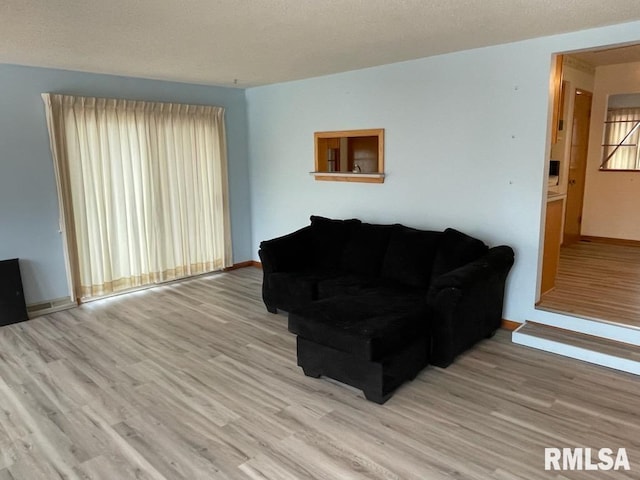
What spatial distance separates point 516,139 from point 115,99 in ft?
13.1

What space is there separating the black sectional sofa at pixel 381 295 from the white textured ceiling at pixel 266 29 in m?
1.59

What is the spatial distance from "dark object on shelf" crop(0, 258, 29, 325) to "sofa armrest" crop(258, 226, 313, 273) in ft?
7.53

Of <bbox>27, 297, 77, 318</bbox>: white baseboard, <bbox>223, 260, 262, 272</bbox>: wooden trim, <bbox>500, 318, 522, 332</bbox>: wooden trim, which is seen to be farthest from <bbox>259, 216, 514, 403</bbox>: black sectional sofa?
<bbox>27, 297, 77, 318</bbox>: white baseboard

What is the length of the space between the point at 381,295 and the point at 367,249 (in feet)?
2.52

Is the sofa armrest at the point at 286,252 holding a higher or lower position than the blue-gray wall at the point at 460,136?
lower

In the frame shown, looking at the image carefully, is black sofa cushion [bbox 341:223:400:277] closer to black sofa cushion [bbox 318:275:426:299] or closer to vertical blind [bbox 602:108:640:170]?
black sofa cushion [bbox 318:275:426:299]

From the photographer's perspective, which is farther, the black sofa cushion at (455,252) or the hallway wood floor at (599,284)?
the hallway wood floor at (599,284)

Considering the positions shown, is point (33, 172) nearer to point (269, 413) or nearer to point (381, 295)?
point (269, 413)

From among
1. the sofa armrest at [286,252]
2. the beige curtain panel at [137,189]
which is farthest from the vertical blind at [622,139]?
the beige curtain panel at [137,189]

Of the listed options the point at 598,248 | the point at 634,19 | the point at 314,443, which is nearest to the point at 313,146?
the point at 634,19

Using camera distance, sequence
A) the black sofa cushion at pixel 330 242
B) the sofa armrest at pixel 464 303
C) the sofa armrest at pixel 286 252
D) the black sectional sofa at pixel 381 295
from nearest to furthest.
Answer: the black sectional sofa at pixel 381 295 < the sofa armrest at pixel 464 303 < the sofa armrest at pixel 286 252 < the black sofa cushion at pixel 330 242

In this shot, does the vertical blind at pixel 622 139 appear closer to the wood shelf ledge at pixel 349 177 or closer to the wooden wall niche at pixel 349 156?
the wooden wall niche at pixel 349 156

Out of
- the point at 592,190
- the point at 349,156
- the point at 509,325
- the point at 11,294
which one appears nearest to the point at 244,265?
the point at 349,156

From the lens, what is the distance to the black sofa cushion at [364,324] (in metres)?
2.79
